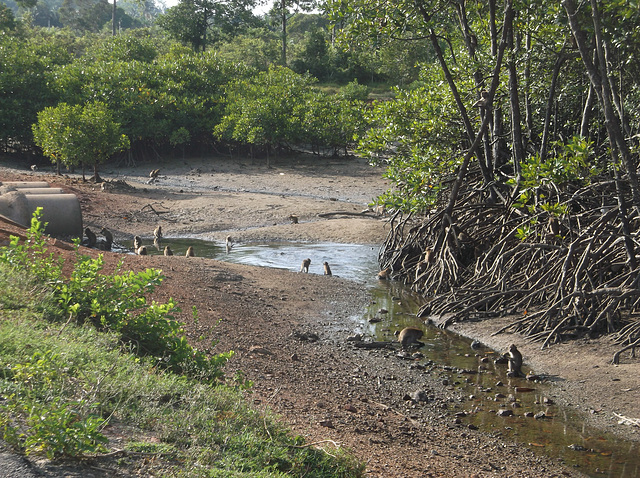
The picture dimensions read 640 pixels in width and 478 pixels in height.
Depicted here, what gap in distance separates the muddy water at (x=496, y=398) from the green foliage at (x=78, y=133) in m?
12.3

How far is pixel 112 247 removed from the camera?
49.1 feet

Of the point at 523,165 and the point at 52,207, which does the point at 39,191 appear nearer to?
the point at 52,207

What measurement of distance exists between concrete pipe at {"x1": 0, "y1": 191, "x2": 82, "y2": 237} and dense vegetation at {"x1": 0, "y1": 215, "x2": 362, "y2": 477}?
7.78m

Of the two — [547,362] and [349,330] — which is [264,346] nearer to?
[349,330]

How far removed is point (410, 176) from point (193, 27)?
1347 inches

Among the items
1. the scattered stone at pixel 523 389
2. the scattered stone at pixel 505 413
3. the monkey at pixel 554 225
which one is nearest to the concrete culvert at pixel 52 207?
the monkey at pixel 554 225

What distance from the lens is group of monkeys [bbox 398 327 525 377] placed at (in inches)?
297

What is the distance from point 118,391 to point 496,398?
425 centimetres

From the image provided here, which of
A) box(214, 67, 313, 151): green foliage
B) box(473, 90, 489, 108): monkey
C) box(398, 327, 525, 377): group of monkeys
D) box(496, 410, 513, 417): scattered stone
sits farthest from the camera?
box(214, 67, 313, 151): green foliage

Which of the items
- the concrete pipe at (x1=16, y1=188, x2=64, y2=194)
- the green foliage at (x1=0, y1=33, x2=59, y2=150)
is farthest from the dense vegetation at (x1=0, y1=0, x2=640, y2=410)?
the green foliage at (x1=0, y1=33, x2=59, y2=150)

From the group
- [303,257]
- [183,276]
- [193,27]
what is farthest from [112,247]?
[193,27]

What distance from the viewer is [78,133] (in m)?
20.8

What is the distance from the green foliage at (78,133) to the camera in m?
20.9

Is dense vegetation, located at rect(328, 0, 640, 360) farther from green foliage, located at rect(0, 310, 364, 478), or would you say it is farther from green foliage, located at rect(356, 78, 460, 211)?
green foliage, located at rect(0, 310, 364, 478)
